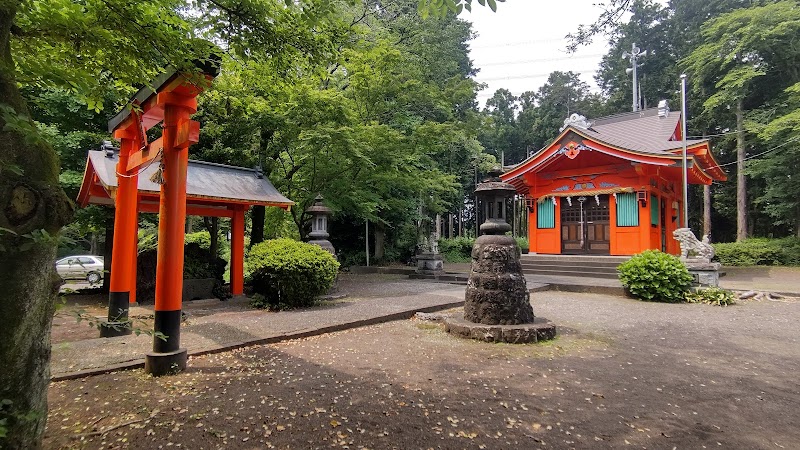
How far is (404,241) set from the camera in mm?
21188

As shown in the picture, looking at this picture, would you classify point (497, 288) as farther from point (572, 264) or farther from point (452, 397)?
point (572, 264)

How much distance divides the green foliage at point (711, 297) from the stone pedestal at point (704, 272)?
919 mm

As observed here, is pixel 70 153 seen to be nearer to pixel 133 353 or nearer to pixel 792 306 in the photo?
pixel 133 353

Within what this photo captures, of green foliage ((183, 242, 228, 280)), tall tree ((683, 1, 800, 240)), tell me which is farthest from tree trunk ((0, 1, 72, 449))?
tall tree ((683, 1, 800, 240))

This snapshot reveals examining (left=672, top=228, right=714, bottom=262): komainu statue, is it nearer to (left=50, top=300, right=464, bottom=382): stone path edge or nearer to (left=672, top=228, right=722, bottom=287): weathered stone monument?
(left=672, top=228, right=722, bottom=287): weathered stone monument

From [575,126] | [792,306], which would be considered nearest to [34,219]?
[792,306]

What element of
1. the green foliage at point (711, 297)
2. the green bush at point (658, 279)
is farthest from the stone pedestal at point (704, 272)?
the green bush at point (658, 279)

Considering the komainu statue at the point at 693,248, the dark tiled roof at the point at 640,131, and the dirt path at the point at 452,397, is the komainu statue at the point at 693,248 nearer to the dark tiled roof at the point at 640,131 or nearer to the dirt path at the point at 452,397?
the dark tiled roof at the point at 640,131

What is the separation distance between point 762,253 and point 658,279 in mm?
13175

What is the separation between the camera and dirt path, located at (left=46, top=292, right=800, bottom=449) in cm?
283

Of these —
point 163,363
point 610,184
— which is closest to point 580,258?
point 610,184

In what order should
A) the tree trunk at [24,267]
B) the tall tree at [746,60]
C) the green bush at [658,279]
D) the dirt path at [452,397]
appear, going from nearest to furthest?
the tree trunk at [24,267], the dirt path at [452,397], the green bush at [658,279], the tall tree at [746,60]

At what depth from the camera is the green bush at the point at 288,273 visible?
7.70 m

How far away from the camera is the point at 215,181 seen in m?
8.77
